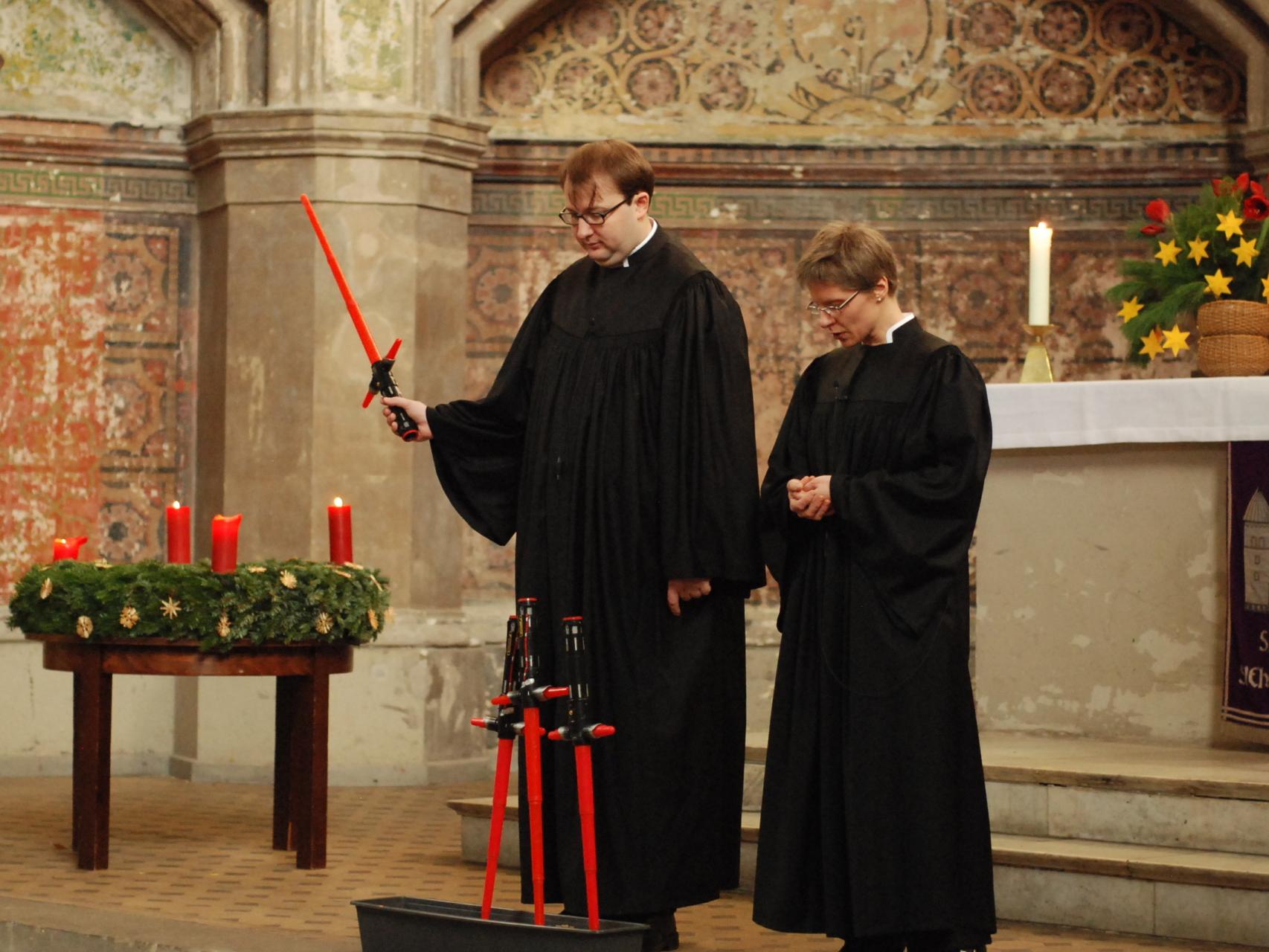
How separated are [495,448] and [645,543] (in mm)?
504

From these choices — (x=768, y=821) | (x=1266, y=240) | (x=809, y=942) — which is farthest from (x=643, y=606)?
(x=1266, y=240)

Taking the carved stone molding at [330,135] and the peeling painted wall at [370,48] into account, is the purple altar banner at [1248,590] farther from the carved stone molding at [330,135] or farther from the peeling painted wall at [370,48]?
the peeling painted wall at [370,48]

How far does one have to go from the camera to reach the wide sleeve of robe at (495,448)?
14.4 ft

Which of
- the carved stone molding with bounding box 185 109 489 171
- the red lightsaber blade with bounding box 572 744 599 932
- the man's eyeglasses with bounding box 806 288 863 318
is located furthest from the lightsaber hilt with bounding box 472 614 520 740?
the carved stone molding with bounding box 185 109 489 171

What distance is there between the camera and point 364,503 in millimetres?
7512

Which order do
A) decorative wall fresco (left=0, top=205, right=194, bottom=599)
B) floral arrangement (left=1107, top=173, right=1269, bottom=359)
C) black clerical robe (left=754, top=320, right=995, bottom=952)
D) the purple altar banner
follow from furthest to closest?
decorative wall fresco (left=0, top=205, right=194, bottom=599), floral arrangement (left=1107, top=173, right=1269, bottom=359), the purple altar banner, black clerical robe (left=754, top=320, right=995, bottom=952)

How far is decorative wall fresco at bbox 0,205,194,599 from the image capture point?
7.79 m

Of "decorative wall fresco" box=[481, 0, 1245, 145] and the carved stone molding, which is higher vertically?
"decorative wall fresco" box=[481, 0, 1245, 145]

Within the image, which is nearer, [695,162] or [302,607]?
[302,607]

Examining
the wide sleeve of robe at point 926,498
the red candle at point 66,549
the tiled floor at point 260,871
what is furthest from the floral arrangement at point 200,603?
the wide sleeve of robe at point 926,498

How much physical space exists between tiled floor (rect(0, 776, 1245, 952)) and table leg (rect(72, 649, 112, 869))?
2.9 inches

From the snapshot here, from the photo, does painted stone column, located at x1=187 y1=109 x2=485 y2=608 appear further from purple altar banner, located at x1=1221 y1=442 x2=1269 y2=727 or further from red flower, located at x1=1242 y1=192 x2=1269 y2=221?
purple altar banner, located at x1=1221 y1=442 x2=1269 y2=727

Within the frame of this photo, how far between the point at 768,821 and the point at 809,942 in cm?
70

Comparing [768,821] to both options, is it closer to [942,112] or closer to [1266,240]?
[1266,240]
